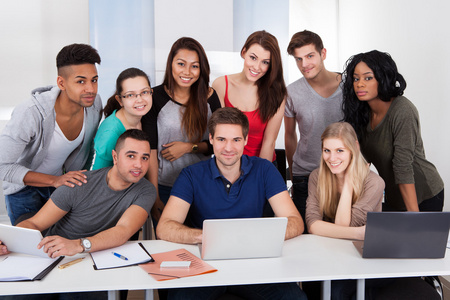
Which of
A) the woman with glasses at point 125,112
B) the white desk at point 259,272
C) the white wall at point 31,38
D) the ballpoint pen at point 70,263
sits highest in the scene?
the white wall at point 31,38

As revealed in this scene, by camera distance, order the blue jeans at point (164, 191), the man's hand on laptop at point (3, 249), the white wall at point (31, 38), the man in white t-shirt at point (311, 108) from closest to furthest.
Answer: the man's hand on laptop at point (3, 249) → the blue jeans at point (164, 191) → the man in white t-shirt at point (311, 108) → the white wall at point (31, 38)

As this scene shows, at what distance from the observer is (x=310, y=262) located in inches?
70.9

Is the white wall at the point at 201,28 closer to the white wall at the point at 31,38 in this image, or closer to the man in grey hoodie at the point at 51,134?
the white wall at the point at 31,38

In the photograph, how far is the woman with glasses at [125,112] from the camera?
Answer: 2.40 metres

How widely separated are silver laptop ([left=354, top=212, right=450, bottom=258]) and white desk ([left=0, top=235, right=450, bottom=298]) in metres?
0.04

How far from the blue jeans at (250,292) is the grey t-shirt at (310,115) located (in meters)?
1.13

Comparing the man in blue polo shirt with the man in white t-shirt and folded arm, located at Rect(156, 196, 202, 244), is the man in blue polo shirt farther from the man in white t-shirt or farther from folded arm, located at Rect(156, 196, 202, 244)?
the man in white t-shirt

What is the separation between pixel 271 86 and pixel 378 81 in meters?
0.63

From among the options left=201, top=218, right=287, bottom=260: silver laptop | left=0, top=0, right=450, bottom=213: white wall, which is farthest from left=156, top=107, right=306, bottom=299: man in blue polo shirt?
left=0, top=0, right=450, bottom=213: white wall

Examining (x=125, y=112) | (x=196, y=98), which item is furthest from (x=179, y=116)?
(x=125, y=112)

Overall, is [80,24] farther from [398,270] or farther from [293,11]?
[398,270]

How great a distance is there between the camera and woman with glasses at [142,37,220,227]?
8.29ft

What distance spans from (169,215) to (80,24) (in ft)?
11.8

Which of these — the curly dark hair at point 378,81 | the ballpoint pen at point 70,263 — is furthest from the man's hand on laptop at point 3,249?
the curly dark hair at point 378,81
